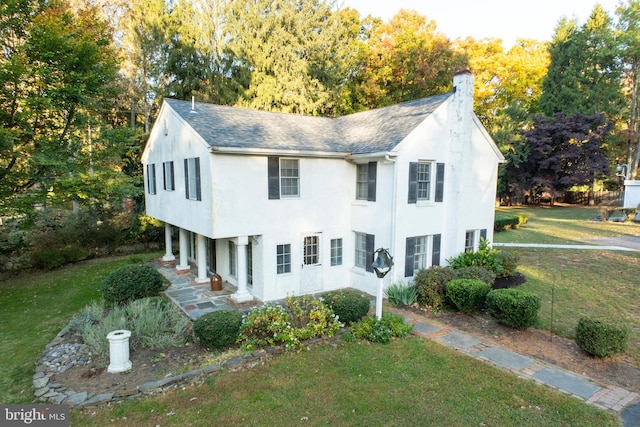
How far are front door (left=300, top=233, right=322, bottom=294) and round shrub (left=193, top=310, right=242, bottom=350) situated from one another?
4.73m

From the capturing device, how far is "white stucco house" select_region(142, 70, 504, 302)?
11734 millimetres

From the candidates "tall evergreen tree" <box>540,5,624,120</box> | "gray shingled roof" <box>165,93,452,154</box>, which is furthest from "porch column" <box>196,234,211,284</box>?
"tall evergreen tree" <box>540,5,624,120</box>

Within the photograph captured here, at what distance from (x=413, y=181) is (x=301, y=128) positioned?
17.5ft

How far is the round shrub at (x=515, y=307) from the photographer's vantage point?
910 cm

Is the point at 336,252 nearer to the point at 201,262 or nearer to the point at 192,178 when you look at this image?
the point at 201,262

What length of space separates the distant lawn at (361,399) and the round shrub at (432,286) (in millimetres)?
3682

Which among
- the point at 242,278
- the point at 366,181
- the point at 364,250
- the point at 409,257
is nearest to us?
the point at 242,278

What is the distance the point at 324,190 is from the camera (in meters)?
13.2


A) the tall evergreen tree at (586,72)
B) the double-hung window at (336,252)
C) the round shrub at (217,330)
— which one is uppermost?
the tall evergreen tree at (586,72)

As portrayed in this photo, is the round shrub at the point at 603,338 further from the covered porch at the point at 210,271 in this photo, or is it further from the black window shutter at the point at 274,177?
the covered porch at the point at 210,271

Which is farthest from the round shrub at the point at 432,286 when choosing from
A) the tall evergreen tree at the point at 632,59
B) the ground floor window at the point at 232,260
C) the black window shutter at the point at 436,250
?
the tall evergreen tree at the point at 632,59

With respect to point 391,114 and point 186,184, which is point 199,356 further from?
point 391,114

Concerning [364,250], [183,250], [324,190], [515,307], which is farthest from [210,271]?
[515,307]

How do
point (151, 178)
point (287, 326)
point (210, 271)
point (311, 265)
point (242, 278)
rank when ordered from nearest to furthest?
1. point (287, 326)
2. point (242, 278)
3. point (311, 265)
4. point (210, 271)
5. point (151, 178)
